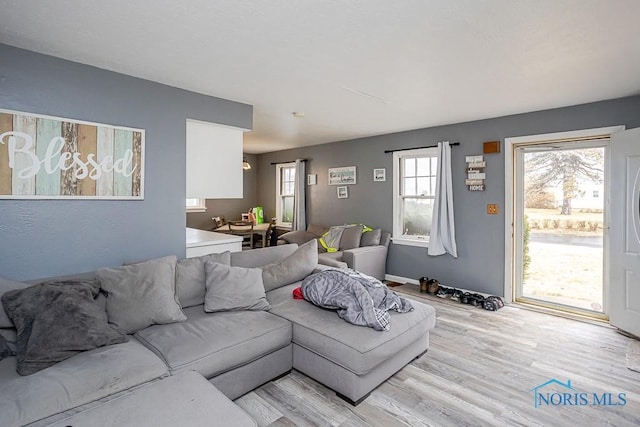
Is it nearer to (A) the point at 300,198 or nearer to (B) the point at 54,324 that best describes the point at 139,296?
(B) the point at 54,324

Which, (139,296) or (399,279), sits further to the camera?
(399,279)

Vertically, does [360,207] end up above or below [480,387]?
above

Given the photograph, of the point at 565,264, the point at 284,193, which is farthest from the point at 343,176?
the point at 565,264

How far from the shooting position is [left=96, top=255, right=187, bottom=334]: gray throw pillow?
7.44 ft

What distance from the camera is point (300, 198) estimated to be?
687 centimetres

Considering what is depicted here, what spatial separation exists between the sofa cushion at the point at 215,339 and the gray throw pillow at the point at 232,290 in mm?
63

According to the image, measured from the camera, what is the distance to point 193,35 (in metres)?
2.21

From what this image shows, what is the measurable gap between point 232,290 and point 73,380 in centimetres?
118

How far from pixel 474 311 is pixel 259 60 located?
3660mm

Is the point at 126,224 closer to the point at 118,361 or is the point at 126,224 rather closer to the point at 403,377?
the point at 118,361

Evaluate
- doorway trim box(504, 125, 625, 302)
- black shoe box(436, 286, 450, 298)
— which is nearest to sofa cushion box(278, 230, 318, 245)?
black shoe box(436, 286, 450, 298)

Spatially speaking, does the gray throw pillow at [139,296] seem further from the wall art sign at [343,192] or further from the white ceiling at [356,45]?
the wall art sign at [343,192]

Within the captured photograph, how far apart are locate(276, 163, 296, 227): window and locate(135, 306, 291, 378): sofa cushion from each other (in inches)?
197

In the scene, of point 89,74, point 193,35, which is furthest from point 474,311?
point 89,74
